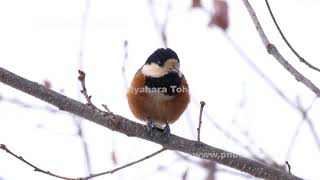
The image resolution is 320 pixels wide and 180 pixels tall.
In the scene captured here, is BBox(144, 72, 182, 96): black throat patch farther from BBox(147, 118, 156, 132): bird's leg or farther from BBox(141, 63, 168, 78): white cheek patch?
BBox(147, 118, 156, 132): bird's leg

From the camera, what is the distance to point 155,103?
354 centimetres

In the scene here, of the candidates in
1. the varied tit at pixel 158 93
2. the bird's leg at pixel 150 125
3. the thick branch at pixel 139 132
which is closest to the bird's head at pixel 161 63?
the varied tit at pixel 158 93

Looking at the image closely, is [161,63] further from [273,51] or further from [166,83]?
[273,51]

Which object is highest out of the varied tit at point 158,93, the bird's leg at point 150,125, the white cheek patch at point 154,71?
the white cheek patch at point 154,71

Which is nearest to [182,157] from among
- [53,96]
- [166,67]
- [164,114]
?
[164,114]

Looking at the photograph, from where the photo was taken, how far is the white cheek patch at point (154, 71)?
353 centimetres

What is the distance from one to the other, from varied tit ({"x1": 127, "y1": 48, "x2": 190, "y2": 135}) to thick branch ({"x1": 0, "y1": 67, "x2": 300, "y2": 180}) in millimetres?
691

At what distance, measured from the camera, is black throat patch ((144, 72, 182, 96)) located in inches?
140

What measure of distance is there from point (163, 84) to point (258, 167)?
1.13 metres

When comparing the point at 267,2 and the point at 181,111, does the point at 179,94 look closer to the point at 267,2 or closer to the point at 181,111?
the point at 181,111

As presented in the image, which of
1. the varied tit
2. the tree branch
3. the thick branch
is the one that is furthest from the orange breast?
the tree branch

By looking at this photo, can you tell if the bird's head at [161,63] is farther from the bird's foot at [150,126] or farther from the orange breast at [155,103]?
the bird's foot at [150,126]

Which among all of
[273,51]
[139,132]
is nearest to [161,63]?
[139,132]

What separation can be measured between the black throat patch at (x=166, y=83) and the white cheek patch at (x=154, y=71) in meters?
0.02
